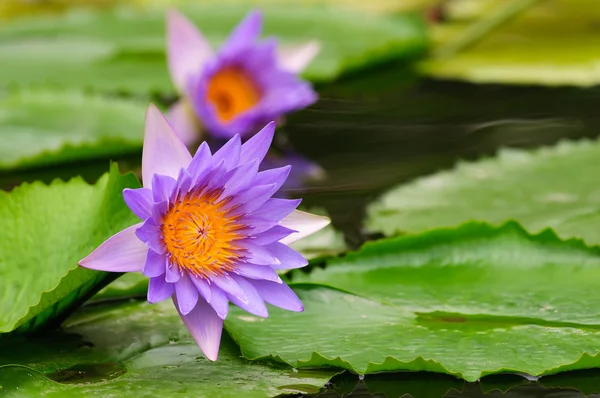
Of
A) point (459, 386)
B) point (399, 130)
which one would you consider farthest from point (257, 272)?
point (399, 130)

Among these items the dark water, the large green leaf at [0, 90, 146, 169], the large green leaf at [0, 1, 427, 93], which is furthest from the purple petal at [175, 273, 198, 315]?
the large green leaf at [0, 1, 427, 93]

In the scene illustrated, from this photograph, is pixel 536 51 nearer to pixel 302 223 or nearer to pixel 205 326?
pixel 302 223

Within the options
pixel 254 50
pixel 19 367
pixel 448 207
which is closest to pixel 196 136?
pixel 254 50

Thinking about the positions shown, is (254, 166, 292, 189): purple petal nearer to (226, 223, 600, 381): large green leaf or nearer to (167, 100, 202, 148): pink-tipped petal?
(226, 223, 600, 381): large green leaf

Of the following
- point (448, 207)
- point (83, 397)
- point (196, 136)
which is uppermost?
point (196, 136)

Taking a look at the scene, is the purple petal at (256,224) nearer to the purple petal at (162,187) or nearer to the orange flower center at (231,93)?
the purple petal at (162,187)

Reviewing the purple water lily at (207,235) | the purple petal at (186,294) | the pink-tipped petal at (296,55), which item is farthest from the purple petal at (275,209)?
the pink-tipped petal at (296,55)

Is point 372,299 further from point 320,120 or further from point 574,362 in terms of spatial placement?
point 320,120
